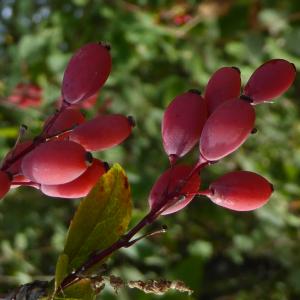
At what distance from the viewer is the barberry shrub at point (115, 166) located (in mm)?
912

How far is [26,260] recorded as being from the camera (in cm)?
309

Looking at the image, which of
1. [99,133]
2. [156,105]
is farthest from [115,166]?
[156,105]

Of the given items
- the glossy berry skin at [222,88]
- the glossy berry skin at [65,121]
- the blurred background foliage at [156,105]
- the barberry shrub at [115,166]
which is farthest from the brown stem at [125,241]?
the blurred background foliage at [156,105]

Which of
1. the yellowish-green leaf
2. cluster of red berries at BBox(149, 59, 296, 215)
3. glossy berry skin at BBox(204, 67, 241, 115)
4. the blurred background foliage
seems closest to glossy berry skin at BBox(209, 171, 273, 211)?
cluster of red berries at BBox(149, 59, 296, 215)

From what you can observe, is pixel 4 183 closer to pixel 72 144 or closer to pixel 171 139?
pixel 72 144

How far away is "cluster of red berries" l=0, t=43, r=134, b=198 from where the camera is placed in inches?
35.8

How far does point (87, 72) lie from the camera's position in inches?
40.4

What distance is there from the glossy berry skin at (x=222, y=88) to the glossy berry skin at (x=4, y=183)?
334 mm

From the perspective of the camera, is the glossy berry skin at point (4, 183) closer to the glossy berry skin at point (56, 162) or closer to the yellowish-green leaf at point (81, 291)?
the glossy berry skin at point (56, 162)

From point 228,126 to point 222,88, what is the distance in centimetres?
11

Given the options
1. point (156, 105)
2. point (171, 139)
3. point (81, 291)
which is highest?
point (171, 139)

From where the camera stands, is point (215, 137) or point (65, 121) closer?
point (215, 137)

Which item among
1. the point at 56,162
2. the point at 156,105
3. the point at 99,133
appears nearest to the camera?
the point at 56,162

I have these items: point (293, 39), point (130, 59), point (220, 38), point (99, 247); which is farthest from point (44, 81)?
point (99, 247)
